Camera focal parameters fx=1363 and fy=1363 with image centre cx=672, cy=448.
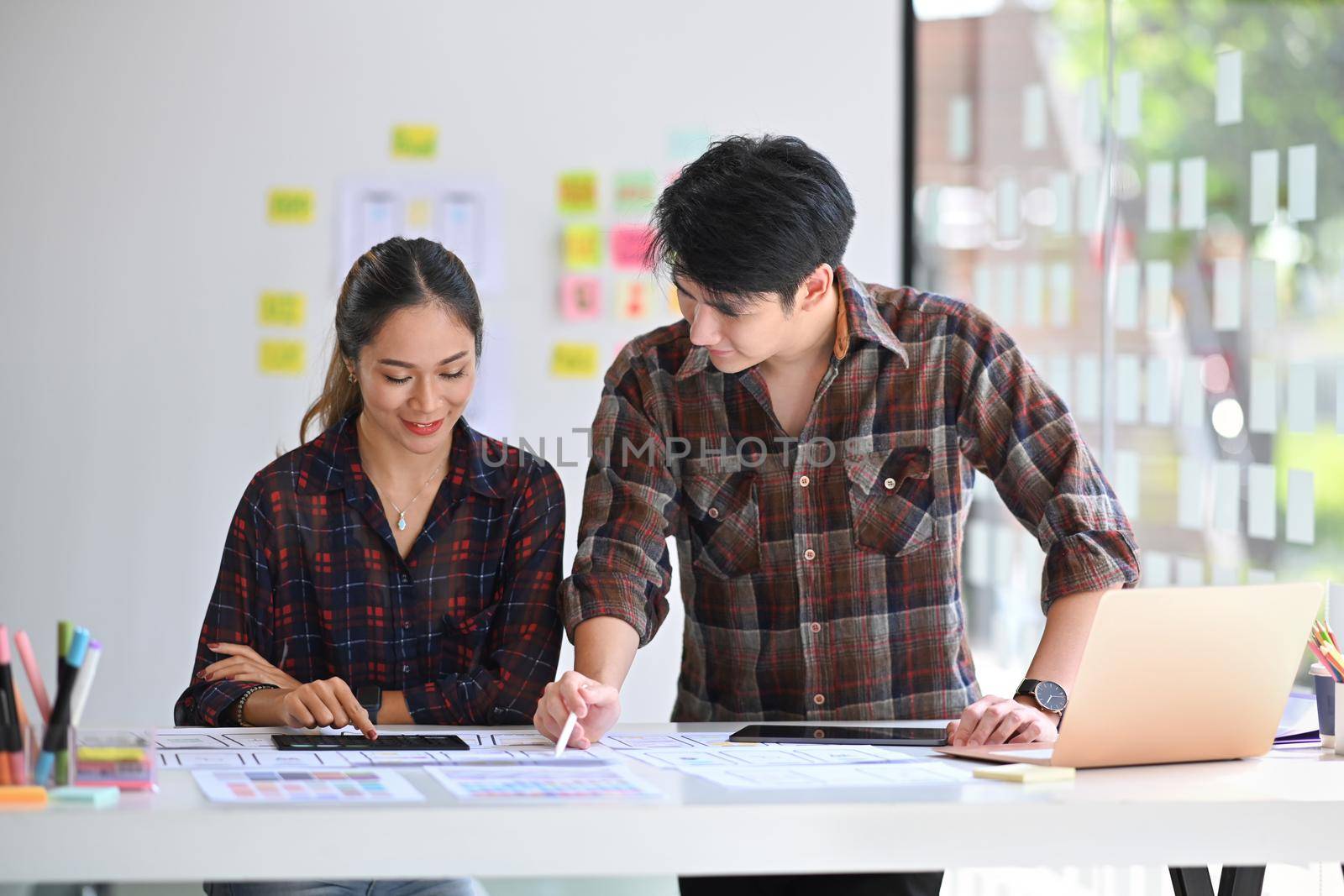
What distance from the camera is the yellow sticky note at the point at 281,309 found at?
3203 mm

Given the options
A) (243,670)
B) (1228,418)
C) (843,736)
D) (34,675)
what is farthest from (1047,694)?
(1228,418)

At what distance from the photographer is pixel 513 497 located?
199 centimetres

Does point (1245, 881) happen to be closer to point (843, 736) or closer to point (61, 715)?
point (843, 736)

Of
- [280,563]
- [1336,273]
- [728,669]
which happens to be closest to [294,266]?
[280,563]

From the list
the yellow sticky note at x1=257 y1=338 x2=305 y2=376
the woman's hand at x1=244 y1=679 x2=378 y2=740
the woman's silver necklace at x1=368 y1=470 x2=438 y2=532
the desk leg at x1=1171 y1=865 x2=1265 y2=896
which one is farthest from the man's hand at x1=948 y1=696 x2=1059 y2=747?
the yellow sticky note at x1=257 y1=338 x2=305 y2=376

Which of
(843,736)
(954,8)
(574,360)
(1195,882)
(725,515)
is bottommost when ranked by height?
(1195,882)

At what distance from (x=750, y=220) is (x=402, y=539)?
685 millimetres

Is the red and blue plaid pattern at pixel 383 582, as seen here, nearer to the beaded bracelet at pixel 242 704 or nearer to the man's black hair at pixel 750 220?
the beaded bracelet at pixel 242 704

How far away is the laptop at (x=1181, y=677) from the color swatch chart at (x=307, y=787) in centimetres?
Result: 61

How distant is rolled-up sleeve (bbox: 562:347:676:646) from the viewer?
1.83 meters

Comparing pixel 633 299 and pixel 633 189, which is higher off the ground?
pixel 633 189

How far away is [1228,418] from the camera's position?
10.1 feet

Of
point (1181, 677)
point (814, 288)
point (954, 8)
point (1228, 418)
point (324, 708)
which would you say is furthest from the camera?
point (954, 8)

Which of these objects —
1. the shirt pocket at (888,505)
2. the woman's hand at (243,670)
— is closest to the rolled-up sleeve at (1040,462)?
the shirt pocket at (888,505)
